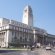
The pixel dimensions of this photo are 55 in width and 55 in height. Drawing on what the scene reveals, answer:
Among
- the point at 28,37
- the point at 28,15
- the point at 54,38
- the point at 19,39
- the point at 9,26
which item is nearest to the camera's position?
the point at 9,26

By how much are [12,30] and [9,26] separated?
3134mm

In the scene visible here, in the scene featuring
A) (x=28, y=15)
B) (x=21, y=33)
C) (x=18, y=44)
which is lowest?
(x=18, y=44)

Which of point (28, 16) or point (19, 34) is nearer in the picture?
point (19, 34)

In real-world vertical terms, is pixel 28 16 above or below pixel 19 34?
above

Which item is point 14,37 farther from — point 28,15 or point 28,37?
point 28,15

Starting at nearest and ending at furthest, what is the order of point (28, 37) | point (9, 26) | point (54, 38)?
point (9, 26) < point (28, 37) < point (54, 38)

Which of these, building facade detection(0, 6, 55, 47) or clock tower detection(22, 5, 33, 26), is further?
clock tower detection(22, 5, 33, 26)

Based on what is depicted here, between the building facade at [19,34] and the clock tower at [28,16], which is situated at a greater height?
the clock tower at [28,16]

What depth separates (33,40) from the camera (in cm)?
8994

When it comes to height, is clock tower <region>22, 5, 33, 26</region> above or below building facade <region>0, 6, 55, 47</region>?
above

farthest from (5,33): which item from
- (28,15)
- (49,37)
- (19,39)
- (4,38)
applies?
(49,37)

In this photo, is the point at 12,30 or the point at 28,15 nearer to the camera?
the point at 12,30

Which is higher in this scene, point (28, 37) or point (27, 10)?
point (27, 10)

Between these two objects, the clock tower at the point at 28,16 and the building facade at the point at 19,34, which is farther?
the clock tower at the point at 28,16
